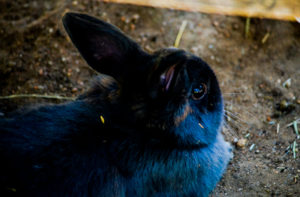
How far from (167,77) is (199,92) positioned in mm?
426

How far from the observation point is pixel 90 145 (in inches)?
83.1

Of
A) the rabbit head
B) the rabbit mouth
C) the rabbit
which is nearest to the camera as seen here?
the rabbit mouth

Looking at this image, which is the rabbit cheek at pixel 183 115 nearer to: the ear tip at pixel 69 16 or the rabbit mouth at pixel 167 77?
the rabbit mouth at pixel 167 77

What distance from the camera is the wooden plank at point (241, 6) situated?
13.1 feet

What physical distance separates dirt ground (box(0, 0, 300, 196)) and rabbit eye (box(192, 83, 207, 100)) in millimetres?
886

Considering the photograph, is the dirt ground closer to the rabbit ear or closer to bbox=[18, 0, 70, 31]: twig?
bbox=[18, 0, 70, 31]: twig

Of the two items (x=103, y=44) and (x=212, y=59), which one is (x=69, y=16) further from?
(x=212, y=59)

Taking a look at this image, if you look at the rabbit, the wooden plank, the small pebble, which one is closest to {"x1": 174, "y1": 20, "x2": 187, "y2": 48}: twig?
the wooden plank

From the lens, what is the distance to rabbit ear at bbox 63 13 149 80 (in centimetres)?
216

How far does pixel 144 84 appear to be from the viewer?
6.93 ft

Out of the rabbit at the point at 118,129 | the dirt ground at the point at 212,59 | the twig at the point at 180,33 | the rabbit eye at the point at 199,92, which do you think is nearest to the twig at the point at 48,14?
the dirt ground at the point at 212,59

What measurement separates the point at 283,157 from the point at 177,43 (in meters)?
1.74

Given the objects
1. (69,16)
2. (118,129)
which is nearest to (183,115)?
(118,129)

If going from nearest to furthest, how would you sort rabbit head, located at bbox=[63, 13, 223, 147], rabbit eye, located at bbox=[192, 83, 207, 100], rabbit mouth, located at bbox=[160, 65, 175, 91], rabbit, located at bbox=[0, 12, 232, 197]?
rabbit mouth, located at bbox=[160, 65, 175, 91] → rabbit, located at bbox=[0, 12, 232, 197] → rabbit head, located at bbox=[63, 13, 223, 147] → rabbit eye, located at bbox=[192, 83, 207, 100]
